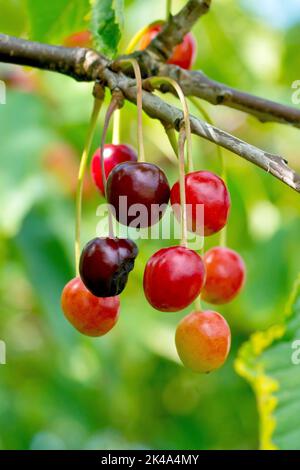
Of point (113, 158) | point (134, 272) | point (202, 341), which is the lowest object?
point (202, 341)

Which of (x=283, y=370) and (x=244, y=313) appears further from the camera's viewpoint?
(x=244, y=313)

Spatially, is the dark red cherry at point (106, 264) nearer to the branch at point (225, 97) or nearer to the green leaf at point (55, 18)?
the branch at point (225, 97)

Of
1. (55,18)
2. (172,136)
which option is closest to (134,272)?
(55,18)

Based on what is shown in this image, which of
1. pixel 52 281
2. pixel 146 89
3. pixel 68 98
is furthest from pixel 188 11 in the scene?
pixel 68 98

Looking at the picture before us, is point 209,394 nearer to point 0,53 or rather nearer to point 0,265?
point 0,265

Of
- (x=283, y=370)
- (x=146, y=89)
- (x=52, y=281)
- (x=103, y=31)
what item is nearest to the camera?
(x=146, y=89)

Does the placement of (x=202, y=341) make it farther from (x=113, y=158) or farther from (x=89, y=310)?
(x=113, y=158)

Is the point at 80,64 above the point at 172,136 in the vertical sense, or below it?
above
